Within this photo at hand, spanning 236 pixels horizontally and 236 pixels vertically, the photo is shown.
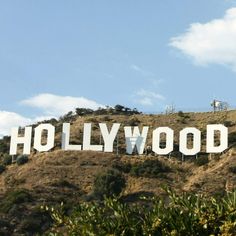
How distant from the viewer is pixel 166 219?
18.3 m

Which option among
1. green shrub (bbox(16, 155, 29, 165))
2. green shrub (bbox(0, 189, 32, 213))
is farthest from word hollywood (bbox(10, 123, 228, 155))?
green shrub (bbox(0, 189, 32, 213))

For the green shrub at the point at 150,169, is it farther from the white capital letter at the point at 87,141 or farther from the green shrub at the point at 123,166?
the white capital letter at the point at 87,141

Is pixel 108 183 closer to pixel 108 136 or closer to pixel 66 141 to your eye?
pixel 108 136

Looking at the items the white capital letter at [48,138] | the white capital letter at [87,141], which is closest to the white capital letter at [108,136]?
the white capital letter at [87,141]

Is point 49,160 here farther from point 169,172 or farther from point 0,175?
point 169,172

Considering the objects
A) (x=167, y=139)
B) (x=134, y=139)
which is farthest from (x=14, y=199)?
(x=167, y=139)

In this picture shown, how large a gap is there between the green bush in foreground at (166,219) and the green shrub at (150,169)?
57.2 metres

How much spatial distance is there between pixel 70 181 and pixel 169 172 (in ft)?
39.1

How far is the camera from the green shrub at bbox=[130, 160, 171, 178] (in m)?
76.2

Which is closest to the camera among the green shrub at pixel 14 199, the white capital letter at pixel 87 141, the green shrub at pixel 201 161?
the green shrub at pixel 14 199

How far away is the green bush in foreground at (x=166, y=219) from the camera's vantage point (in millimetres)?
17812

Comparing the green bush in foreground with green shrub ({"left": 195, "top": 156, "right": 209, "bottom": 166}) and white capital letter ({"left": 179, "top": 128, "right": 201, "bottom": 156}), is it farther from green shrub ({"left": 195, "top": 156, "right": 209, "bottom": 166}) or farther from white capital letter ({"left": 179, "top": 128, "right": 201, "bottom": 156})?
green shrub ({"left": 195, "top": 156, "right": 209, "bottom": 166})

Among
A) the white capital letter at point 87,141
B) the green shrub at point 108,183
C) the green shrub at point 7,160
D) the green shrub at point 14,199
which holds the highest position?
the white capital letter at point 87,141

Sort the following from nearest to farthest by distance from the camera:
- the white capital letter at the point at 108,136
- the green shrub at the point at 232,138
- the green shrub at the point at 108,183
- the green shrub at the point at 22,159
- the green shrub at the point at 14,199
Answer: the green shrub at the point at 14,199
the green shrub at the point at 108,183
the white capital letter at the point at 108,136
the green shrub at the point at 22,159
the green shrub at the point at 232,138
